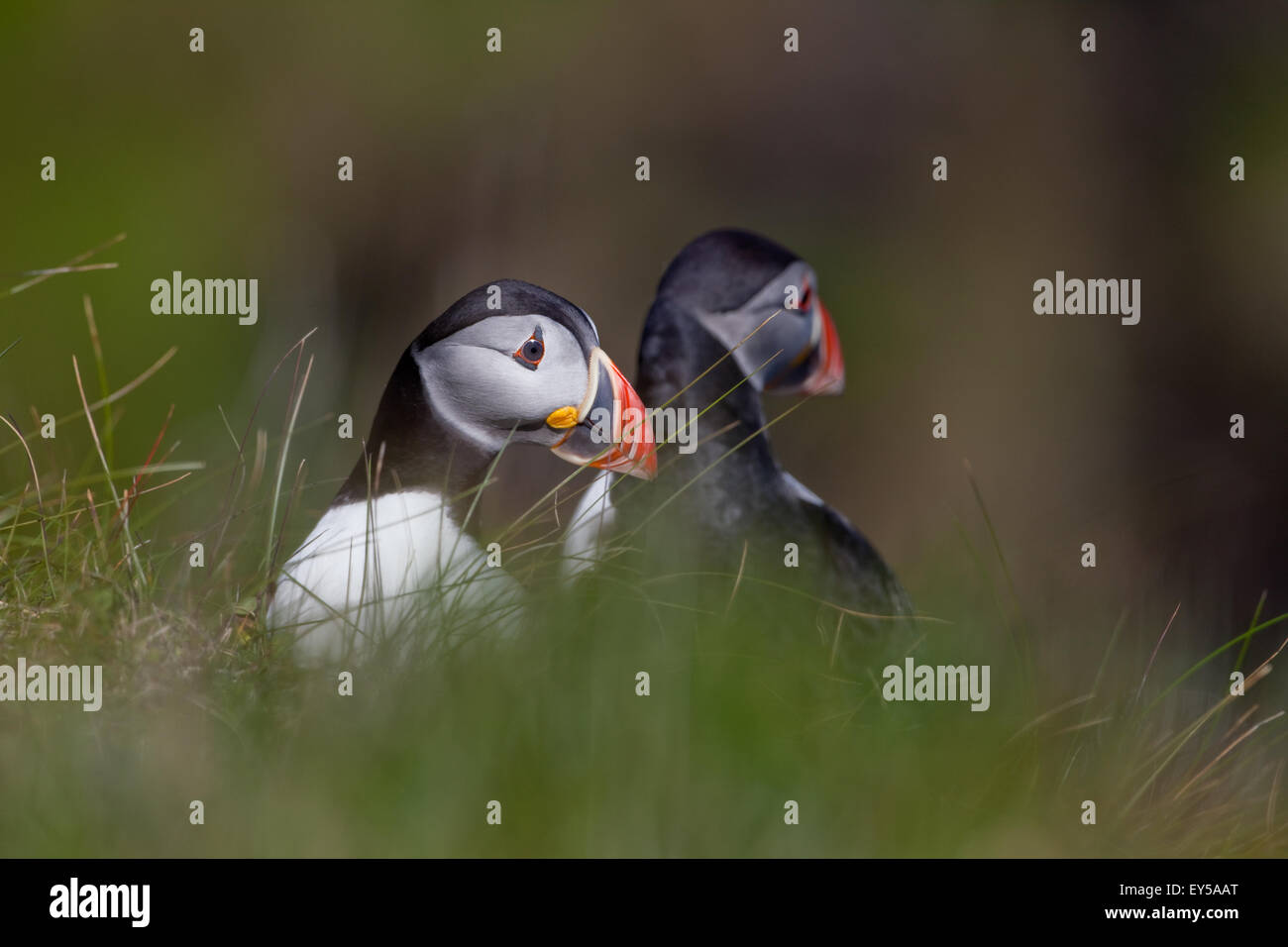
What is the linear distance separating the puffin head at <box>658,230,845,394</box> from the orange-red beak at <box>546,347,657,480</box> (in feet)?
2.73

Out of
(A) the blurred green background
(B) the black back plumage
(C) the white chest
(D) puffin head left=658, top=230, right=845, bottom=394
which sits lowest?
(C) the white chest

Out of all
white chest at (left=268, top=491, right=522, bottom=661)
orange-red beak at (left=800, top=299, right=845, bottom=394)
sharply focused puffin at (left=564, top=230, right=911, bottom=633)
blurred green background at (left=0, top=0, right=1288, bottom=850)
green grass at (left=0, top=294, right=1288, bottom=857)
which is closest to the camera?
green grass at (left=0, top=294, right=1288, bottom=857)

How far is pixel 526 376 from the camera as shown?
3.41 metres

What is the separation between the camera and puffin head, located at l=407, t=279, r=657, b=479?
3398 mm

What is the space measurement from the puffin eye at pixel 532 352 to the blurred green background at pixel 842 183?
6916mm

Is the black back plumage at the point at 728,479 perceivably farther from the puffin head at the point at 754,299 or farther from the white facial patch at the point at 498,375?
the white facial patch at the point at 498,375

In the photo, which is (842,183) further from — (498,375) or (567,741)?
(567,741)

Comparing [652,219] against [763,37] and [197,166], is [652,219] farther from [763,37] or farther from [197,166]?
[197,166]

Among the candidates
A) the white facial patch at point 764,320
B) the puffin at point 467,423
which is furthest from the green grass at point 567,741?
the white facial patch at point 764,320

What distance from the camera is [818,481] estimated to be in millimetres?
10500

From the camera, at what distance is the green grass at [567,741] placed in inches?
85.0

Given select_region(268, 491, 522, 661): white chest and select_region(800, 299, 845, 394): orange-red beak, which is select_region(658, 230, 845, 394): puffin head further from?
select_region(268, 491, 522, 661): white chest

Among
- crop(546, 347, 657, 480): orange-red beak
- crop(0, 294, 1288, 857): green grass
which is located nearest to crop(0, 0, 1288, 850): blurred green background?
crop(546, 347, 657, 480): orange-red beak
